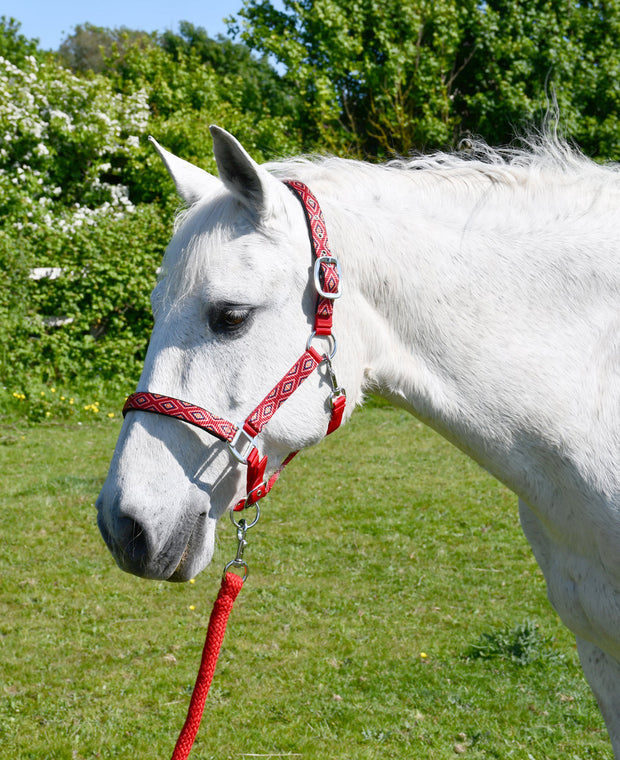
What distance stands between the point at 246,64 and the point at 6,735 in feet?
115

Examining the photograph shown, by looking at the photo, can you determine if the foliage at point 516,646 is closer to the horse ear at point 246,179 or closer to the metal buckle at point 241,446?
the metal buckle at point 241,446

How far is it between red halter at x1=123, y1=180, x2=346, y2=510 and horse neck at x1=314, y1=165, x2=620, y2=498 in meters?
0.06

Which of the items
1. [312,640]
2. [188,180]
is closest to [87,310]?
[312,640]

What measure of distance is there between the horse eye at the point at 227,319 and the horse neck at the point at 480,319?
0.26m

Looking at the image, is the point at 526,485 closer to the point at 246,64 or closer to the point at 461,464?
the point at 461,464

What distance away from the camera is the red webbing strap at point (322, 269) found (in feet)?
5.48

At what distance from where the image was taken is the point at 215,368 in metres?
1.63

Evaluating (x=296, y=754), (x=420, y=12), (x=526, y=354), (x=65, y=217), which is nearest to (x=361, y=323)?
(x=526, y=354)

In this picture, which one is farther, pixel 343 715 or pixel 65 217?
pixel 65 217

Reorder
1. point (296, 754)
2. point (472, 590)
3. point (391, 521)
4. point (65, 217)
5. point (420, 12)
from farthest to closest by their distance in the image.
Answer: point (420, 12) → point (65, 217) → point (391, 521) → point (472, 590) → point (296, 754)

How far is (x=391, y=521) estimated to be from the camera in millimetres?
6305

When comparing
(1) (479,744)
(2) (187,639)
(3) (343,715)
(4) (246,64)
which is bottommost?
(4) (246,64)

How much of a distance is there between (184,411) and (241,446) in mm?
163

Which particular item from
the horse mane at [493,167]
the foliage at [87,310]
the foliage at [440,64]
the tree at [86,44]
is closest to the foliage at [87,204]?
the foliage at [87,310]
